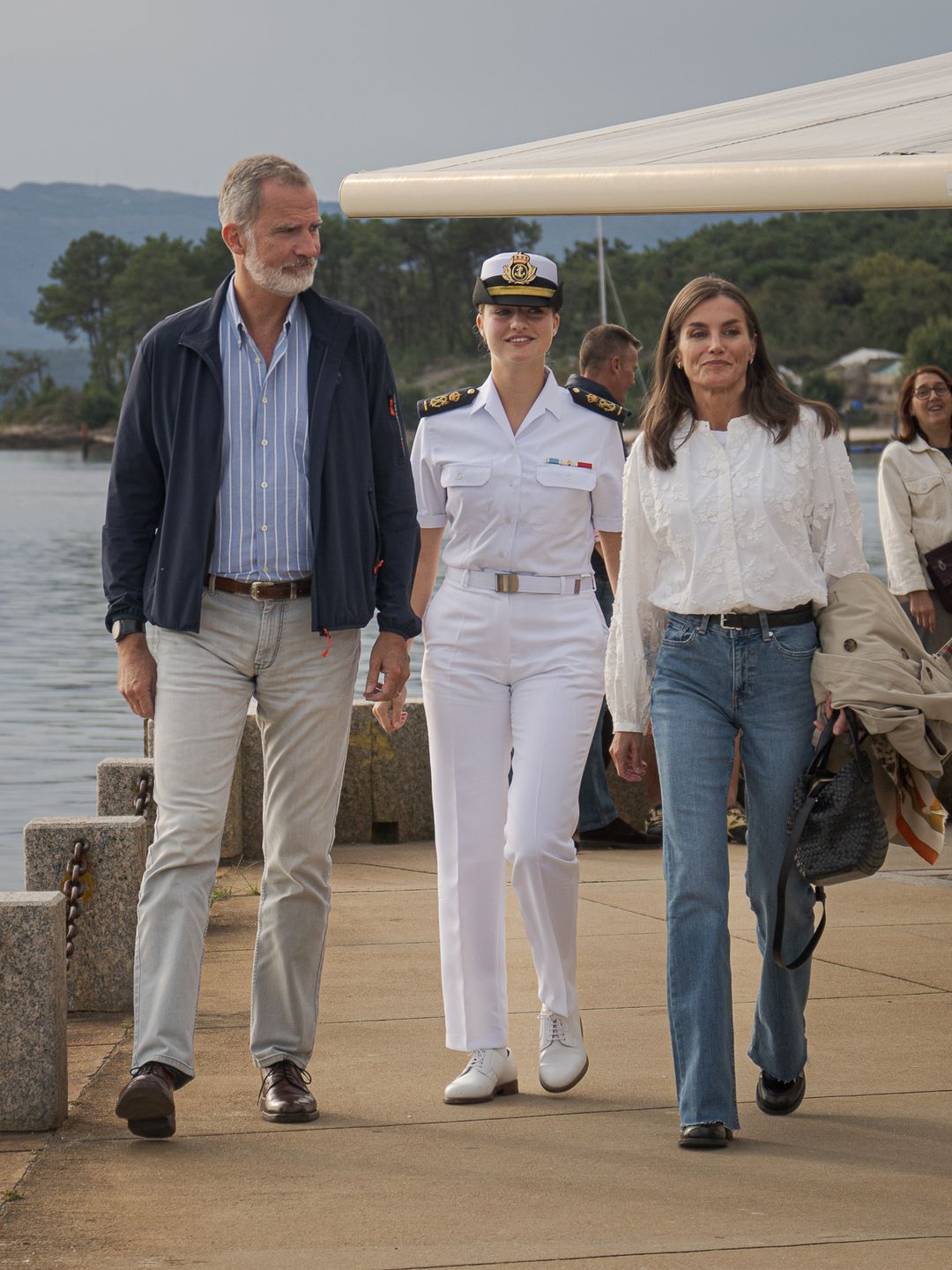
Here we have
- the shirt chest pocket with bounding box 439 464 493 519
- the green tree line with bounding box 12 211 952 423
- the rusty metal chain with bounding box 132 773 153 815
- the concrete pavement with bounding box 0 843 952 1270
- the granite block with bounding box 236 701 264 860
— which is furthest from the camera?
the green tree line with bounding box 12 211 952 423

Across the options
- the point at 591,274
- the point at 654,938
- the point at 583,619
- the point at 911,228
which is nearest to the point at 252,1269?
the point at 583,619

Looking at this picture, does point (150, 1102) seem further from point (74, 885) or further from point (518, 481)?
point (518, 481)

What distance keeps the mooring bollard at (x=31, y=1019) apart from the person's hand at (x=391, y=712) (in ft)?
3.12

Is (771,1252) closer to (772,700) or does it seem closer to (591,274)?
(772,700)

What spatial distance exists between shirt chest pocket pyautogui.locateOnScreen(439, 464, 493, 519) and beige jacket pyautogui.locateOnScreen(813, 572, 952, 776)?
0.95 meters

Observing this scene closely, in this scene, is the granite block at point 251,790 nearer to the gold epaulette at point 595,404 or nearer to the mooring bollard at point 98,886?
the mooring bollard at point 98,886

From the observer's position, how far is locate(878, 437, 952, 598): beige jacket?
932 cm

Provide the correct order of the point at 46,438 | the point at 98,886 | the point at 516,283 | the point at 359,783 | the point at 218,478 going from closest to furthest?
the point at 218,478, the point at 516,283, the point at 98,886, the point at 359,783, the point at 46,438

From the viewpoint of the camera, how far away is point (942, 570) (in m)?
9.32

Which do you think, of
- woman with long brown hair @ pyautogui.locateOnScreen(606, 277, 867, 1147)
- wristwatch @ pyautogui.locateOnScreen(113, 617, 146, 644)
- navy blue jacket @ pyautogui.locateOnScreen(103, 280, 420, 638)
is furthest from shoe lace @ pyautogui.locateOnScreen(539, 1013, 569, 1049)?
wristwatch @ pyautogui.locateOnScreen(113, 617, 146, 644)

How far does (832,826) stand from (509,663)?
971 mm

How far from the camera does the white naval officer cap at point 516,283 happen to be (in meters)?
5.21

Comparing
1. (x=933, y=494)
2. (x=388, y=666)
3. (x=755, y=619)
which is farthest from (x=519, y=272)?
(x=933, y=494)

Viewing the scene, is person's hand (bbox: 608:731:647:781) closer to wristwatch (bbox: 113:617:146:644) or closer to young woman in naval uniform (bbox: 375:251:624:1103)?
young woman in naval uniform (bbox: 375:251:624:1103)
